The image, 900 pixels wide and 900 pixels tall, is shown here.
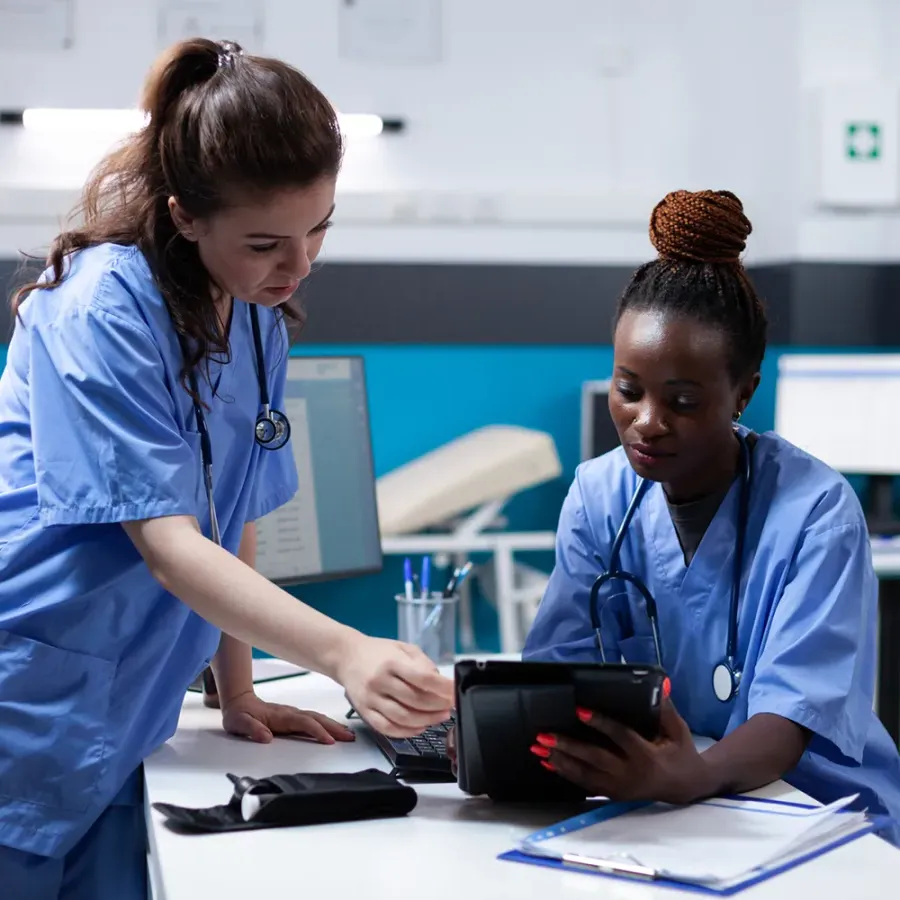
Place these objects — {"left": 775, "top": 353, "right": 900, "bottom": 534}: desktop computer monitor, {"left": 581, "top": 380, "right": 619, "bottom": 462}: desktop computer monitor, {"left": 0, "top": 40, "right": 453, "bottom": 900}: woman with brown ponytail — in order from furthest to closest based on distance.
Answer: {"left": 581, "top": 380, "right": 619, "bottom": 462}: desktop computer monitor
{"left": 775, "top": 353, "right": 900, "bottom": 534}: desktop computer monitor
{"left": 0, "top": 40, "right": 453, "bottom": 900}: woman with brown ponytail

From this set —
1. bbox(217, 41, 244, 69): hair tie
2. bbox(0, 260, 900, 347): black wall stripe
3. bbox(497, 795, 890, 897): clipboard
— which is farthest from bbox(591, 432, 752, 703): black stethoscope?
bbox(0, 260, 900, 347): black wall stripe

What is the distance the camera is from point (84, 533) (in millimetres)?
1118

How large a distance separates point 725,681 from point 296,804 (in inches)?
18.7

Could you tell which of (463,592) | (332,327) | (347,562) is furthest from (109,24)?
(347,562)

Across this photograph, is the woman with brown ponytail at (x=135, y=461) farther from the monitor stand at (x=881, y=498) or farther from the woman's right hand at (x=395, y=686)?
the monitor stand at (x=881, y=498)

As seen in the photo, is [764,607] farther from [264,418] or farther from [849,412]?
[849,412]

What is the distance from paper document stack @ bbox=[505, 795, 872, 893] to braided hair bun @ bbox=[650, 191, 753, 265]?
547mm

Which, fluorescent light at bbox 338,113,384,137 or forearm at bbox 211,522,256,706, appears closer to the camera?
forearm at bbox 211,522,256,706

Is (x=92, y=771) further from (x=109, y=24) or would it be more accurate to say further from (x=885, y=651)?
(x=109, y=24)

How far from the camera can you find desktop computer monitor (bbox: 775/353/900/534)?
3375mm

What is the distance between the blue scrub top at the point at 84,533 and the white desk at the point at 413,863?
3.2 inches

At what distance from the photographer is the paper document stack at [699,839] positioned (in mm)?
866

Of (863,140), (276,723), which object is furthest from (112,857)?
(863,140)

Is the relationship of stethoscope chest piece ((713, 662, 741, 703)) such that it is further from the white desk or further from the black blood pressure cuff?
the black blood pressure cuff
